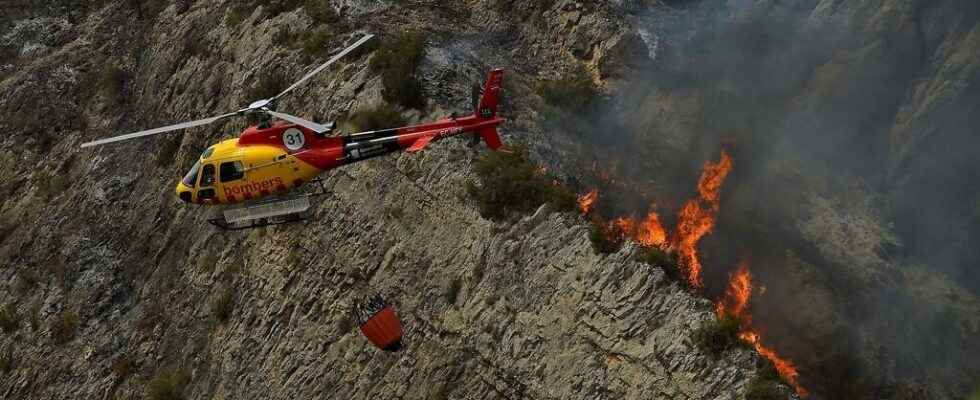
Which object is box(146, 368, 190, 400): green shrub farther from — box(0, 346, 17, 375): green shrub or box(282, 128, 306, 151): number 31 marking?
box(282, 128, 306, 151): number 31 marking

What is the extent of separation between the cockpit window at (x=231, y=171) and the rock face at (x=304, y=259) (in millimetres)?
4145

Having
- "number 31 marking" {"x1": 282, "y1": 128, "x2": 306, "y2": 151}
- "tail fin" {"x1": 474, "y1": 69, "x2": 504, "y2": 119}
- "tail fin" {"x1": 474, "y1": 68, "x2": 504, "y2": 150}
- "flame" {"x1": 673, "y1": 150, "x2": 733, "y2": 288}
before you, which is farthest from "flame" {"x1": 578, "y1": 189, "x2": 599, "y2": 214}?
"number 31 marking" {"x1": 282, "y1": 128, "x2": 306, "y2": 151}

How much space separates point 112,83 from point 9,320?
12544mm

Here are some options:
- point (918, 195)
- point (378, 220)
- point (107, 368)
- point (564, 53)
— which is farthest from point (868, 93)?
point (107, 368)

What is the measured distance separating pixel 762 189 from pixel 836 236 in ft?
9.21

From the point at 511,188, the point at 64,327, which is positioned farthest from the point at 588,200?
the point at 64,327

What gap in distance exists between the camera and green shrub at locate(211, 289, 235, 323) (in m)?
30.6

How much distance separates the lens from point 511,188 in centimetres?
2550

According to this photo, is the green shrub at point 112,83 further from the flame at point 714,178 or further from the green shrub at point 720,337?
the green shrub at point 720,337

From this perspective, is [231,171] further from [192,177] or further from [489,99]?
[489,99]

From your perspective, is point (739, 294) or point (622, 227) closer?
point (739, 294)

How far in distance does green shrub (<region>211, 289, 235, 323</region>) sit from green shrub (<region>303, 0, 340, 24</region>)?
11.4 meters

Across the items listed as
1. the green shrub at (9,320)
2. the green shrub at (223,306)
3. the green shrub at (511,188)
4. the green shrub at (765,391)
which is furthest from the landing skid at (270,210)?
the green shrub at (9,320)

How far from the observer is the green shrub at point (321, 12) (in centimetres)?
3556
